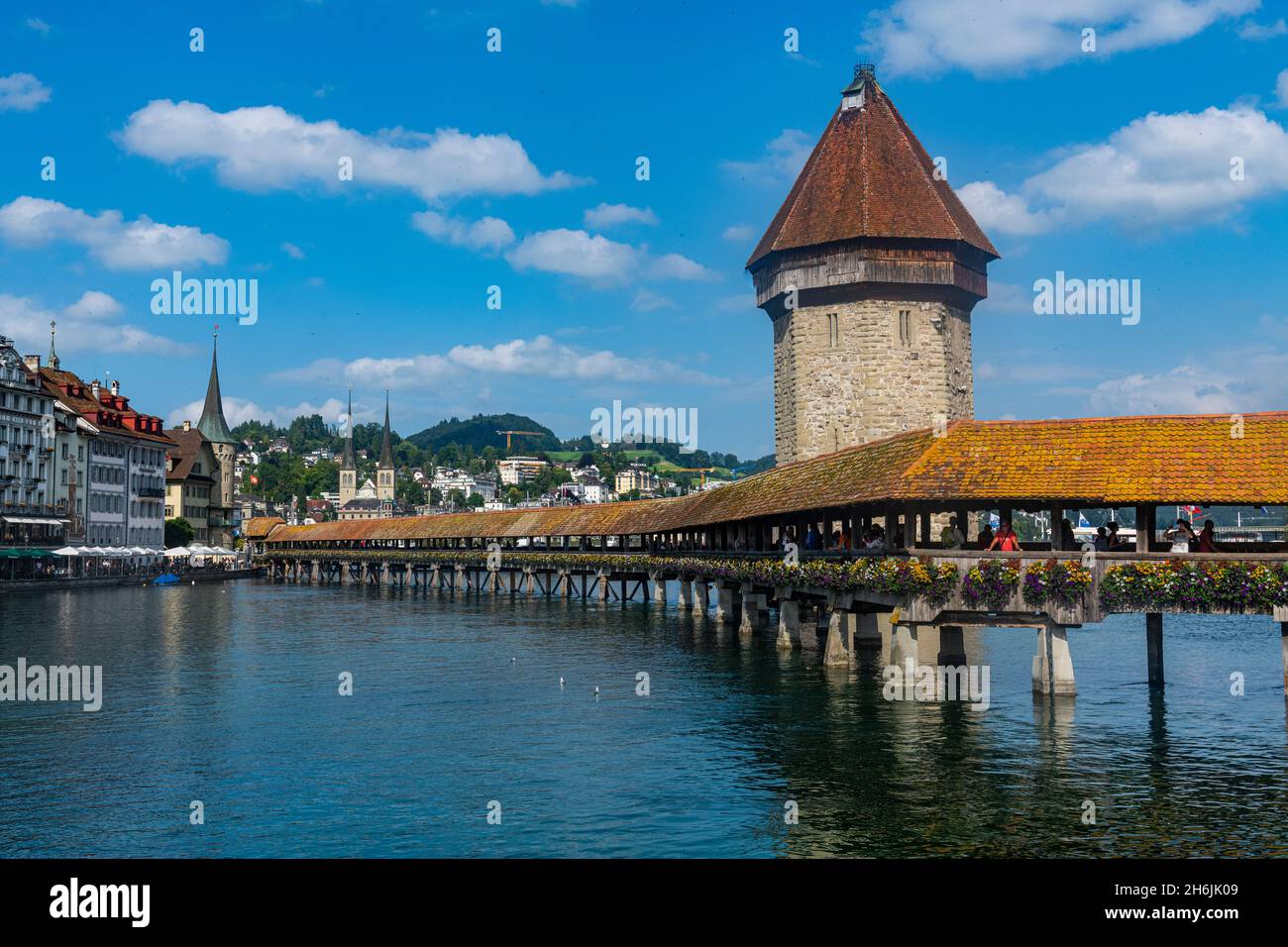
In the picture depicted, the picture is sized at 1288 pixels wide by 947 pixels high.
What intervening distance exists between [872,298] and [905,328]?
2199 millimetres

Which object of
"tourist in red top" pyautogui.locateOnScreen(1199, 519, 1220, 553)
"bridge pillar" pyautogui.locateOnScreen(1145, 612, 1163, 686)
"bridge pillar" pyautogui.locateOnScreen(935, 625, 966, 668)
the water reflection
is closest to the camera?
the water reflection

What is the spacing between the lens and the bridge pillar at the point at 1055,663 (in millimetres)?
23688

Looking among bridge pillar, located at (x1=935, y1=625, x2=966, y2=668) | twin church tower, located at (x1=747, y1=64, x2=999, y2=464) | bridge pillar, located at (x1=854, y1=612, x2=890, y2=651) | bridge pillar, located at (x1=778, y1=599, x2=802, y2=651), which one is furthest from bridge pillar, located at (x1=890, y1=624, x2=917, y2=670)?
twin church tower, located at (x1=747, y1=64, x2=999, y2=464)

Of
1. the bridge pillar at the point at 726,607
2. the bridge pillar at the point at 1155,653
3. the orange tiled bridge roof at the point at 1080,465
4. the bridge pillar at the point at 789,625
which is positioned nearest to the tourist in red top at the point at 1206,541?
the orange tiled bridge roof at the point at 1080,465

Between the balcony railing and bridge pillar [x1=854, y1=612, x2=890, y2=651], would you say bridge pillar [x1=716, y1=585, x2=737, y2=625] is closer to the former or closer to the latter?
bridge pillar [x1=854, y1=612, x2=890, y2=651]

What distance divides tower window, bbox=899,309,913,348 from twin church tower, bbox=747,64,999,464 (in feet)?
0.21

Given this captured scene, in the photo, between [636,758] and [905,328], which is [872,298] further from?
[636,758]

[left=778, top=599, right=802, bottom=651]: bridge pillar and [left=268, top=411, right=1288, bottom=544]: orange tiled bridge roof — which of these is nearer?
[left=268, top=411, right=1288, bottom=544]: orange tiled bridge roof

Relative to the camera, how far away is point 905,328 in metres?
58.7

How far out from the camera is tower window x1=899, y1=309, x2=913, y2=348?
58594 mm

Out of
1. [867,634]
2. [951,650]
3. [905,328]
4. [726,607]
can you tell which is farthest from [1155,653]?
[905,328]
